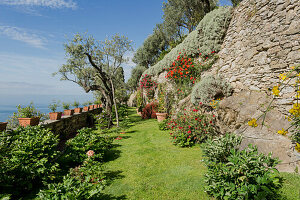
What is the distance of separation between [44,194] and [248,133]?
468cm

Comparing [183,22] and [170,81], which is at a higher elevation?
[183,22]

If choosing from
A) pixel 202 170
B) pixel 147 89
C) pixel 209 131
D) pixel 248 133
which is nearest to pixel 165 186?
pixel 202 170

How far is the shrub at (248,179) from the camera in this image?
2354 millimetres

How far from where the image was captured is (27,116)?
17.9ft

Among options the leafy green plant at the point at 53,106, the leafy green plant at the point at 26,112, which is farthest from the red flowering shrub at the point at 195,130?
the leafy green plant at the point at 53,106

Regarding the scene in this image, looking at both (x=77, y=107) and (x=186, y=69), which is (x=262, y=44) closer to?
(x=186, y=69)

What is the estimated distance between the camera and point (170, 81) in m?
11.3

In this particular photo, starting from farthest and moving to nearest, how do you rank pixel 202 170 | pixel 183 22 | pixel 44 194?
pixel 183 22 → pixel 202 170 → pixel 44 194

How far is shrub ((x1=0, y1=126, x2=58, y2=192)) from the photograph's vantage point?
314cm

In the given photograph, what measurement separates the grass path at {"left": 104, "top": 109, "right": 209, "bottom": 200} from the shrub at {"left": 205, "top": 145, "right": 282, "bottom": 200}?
0.53 meters

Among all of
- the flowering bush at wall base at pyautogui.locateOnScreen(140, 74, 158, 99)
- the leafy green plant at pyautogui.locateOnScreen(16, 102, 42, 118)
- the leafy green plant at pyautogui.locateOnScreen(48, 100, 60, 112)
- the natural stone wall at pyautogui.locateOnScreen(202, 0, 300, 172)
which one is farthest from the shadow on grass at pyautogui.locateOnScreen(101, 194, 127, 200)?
the flowering bush at wall base at pyautogui.locateOnScreen(140, 74, 158, 99)

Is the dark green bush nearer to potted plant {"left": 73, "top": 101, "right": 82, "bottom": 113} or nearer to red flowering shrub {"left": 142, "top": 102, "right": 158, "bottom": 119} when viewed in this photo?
potted plant {"left": 73, "top": 101, "right": 82, "bottom": 113}

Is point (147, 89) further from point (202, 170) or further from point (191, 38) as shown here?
point (202, 170)

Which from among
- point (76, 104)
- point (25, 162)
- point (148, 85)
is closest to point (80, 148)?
point (25, 162)
